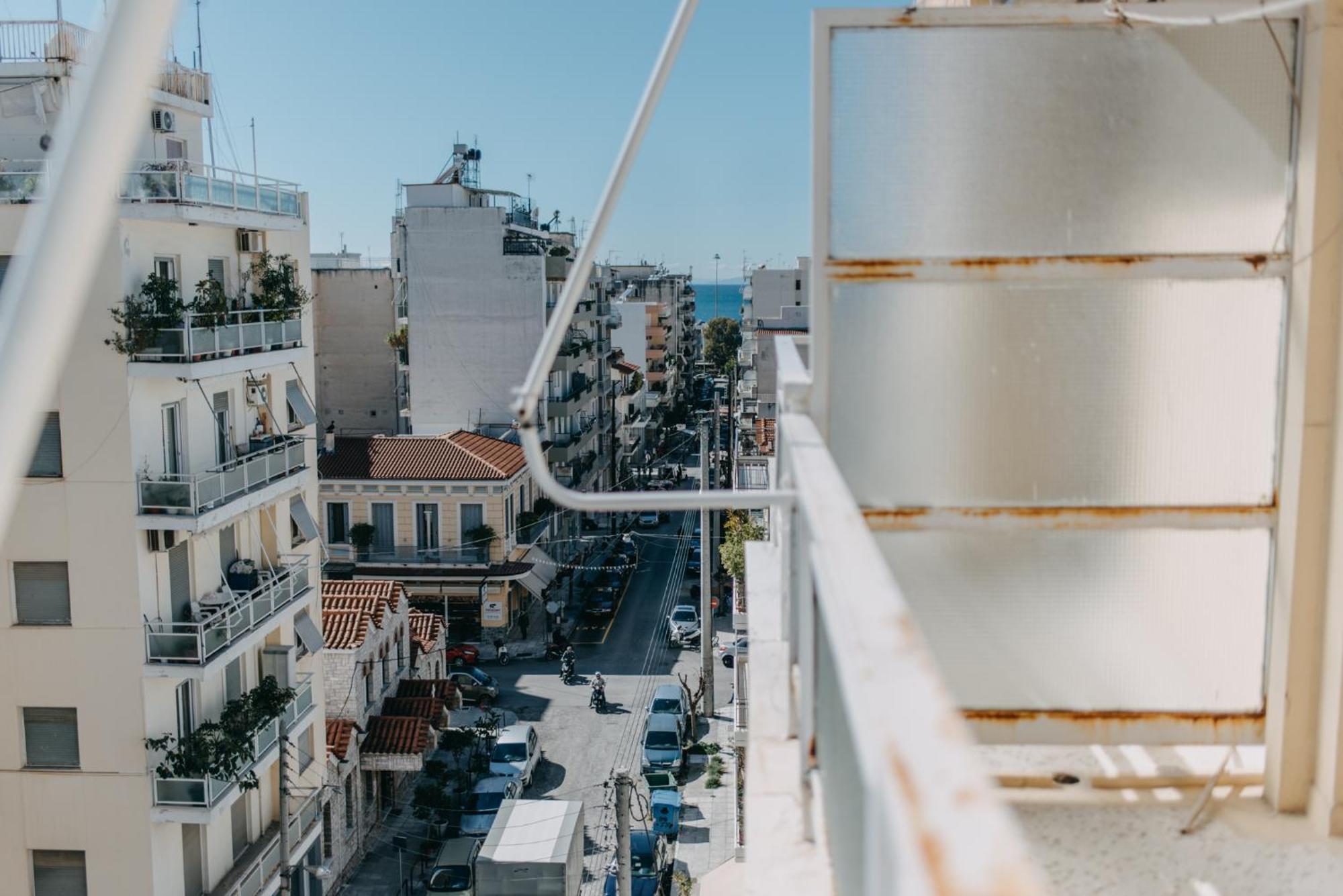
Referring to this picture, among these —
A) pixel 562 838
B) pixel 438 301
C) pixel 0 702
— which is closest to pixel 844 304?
pixel 0 702

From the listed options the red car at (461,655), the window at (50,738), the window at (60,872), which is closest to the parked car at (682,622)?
the red car at (461,655)

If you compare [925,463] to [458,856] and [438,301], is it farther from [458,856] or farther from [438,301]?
[438,301]

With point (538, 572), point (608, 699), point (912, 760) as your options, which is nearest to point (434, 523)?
point (538, 572)

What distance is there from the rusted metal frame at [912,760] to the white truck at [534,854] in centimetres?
1884

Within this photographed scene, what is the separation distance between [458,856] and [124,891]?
6.34 meters

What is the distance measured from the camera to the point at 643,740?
2766cm

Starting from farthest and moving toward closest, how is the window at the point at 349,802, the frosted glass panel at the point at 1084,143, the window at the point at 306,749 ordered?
the window at the point at 349,802, the window at the point at 306,749, the frosted glass panel at the point at 1084,143

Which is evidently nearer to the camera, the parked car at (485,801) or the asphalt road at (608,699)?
the parked car at (485,801)

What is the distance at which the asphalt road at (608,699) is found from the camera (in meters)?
25.1

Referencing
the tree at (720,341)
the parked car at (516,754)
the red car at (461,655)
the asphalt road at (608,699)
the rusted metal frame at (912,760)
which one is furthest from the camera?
the tree at (720,341)

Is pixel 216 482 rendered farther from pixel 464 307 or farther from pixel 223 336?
pixel 464 307

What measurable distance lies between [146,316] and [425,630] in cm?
1564

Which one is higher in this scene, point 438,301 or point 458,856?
point 438,301

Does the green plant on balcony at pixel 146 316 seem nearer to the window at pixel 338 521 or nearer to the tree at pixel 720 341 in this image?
the window at pixel 338 521
